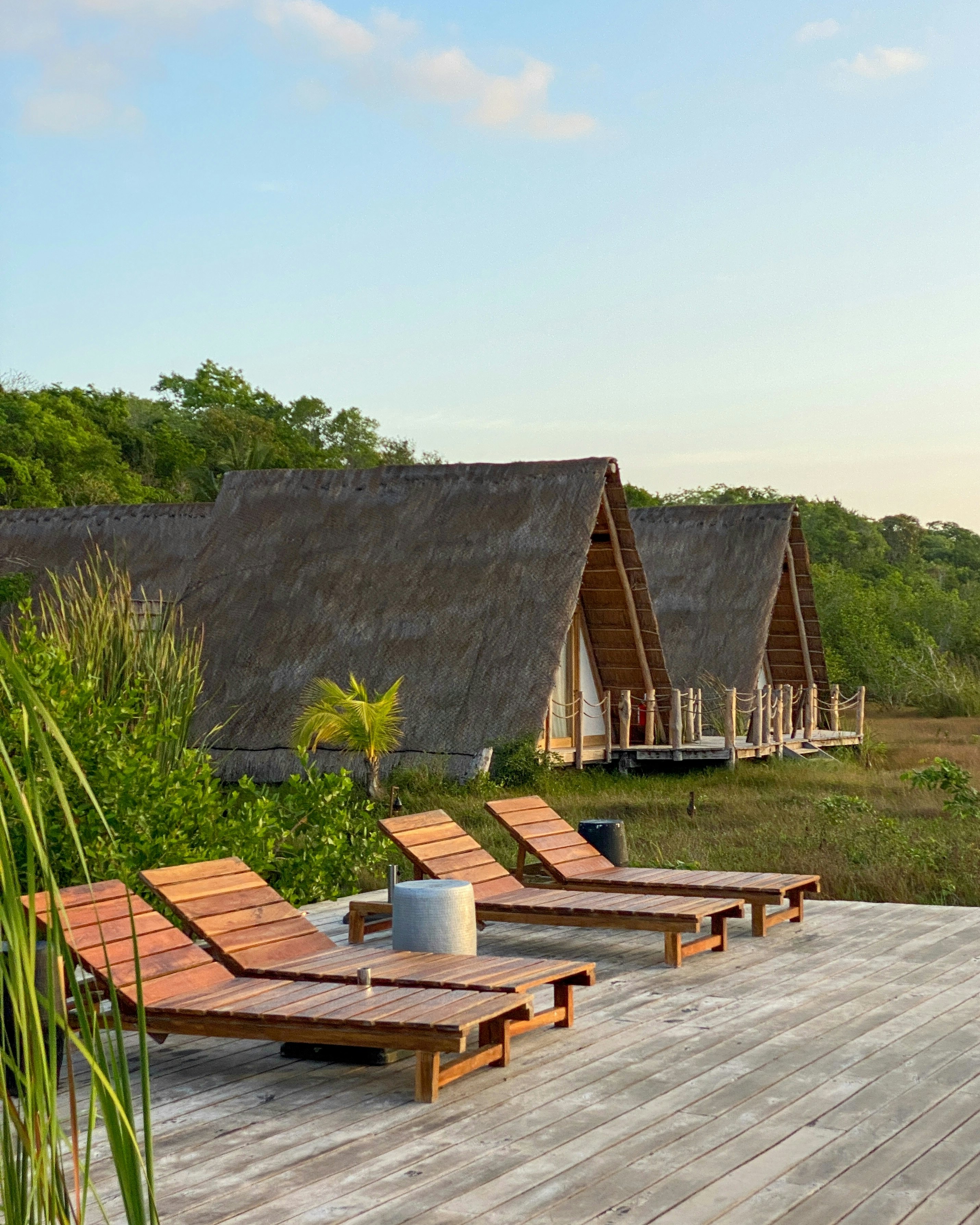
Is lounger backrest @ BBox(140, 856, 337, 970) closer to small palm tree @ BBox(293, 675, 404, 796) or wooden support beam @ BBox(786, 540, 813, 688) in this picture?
small palm tree @ BBox(293, 675, 404, 796)

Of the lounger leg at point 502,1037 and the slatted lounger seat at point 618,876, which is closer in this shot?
the lounger leg at point 502,1037

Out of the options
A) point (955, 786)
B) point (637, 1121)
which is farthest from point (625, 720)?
point (637, 1121)

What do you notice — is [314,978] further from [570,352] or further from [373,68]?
[570,352]

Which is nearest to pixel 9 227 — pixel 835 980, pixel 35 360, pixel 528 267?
pixel 835 980

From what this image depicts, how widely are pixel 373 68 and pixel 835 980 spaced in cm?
926

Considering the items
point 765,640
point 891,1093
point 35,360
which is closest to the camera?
point 891,1093

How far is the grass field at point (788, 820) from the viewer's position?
29.0 feet

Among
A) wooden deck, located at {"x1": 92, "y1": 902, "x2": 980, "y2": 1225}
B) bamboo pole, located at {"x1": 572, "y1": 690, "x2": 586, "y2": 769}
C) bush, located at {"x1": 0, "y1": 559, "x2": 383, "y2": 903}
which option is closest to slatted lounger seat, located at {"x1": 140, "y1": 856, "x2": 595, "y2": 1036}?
wooden deck, located at {"x1": 92, "y1": 902, "x2": 980, "y2": 1225}

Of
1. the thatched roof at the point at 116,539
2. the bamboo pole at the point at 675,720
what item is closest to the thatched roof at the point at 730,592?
the bamboo pole at the point at 675,720

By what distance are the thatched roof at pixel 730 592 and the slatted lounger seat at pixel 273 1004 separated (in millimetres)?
15340

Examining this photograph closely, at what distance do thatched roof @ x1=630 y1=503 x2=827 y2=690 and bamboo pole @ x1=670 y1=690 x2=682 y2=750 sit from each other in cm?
281

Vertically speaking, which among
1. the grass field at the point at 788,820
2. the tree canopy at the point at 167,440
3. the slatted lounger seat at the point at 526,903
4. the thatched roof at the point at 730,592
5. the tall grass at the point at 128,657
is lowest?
the grass field at the point at 788,820

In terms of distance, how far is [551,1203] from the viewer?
3334 mm

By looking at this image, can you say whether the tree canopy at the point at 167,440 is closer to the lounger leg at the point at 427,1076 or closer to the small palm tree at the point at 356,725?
the small palm tree at the point at 356,725
